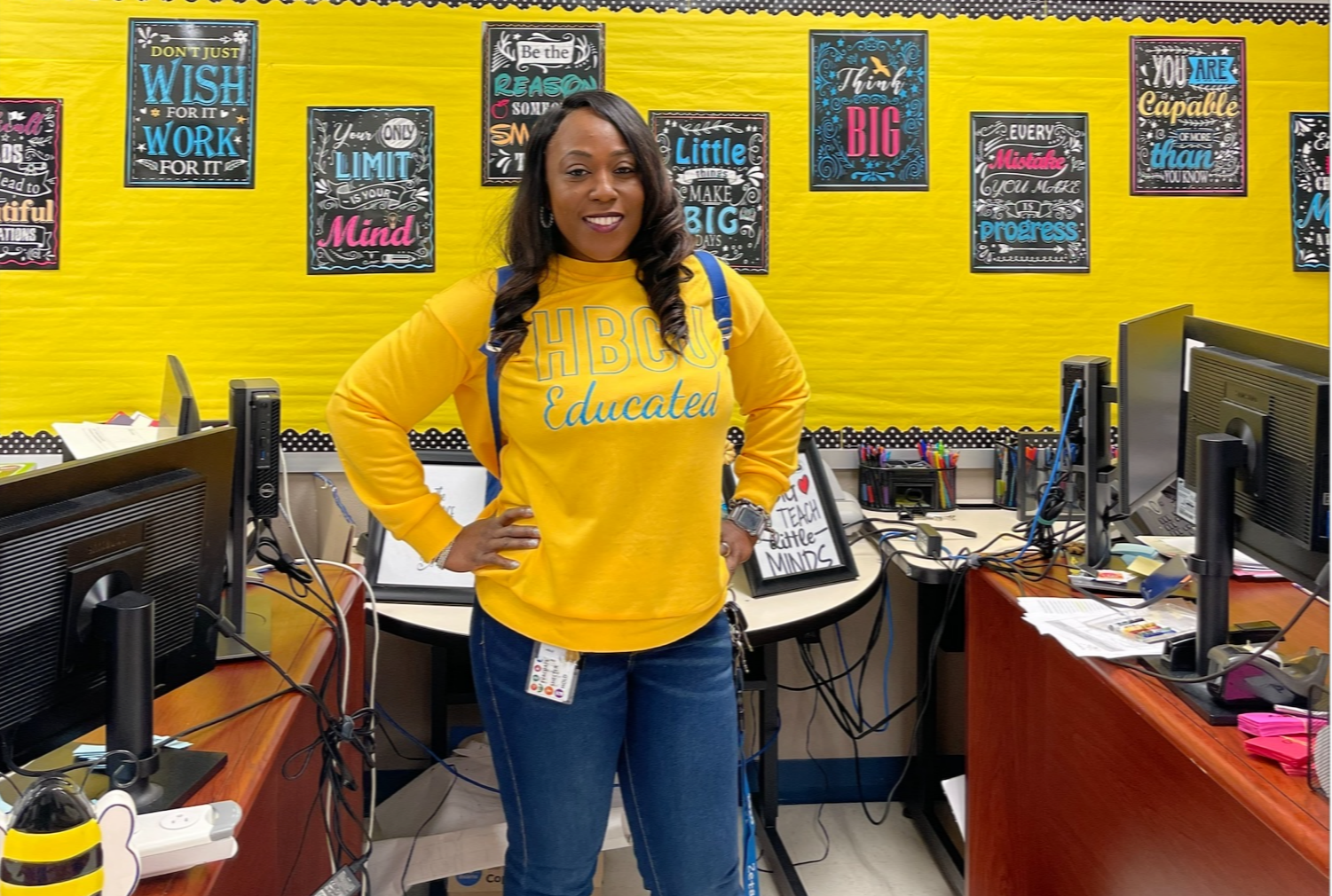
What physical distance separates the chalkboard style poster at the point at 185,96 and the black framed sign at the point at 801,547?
63.3 inches

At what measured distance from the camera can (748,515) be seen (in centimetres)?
193

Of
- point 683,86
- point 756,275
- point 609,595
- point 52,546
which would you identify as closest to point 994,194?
point 756,275

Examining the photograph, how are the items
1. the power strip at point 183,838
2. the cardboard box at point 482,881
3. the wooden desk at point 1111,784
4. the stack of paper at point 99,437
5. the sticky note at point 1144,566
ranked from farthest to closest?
the cardboard box at point 482,881 → the sticky note at point 1144,566 → the stack of paper at point 99,437 → the wooden desk at point 1111,784 → the power strip at point 183,838

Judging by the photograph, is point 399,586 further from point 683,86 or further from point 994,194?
point 994,194

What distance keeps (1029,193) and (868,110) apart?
512 millimetres

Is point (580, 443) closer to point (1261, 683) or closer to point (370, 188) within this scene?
point (1261, 683)

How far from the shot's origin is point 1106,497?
92.4 inches

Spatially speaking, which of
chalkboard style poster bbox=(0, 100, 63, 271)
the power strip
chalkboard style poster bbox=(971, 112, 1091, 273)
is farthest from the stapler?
chalkboard style poster bbox=(0, 100, 63, 271)

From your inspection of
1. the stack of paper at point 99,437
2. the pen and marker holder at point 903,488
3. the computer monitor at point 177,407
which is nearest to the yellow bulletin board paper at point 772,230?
the pen and marker holder at point 903,488

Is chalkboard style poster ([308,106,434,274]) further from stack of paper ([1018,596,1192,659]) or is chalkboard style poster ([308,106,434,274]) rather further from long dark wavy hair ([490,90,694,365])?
stack of paper ([1018,596,1192,659])

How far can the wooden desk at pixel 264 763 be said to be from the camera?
133 cm

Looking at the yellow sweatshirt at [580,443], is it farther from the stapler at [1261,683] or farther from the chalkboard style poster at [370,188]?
the chalkboard style poster at [370,188]

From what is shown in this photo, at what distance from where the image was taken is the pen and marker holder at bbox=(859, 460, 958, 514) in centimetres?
307

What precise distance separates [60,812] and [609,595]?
757 mm
